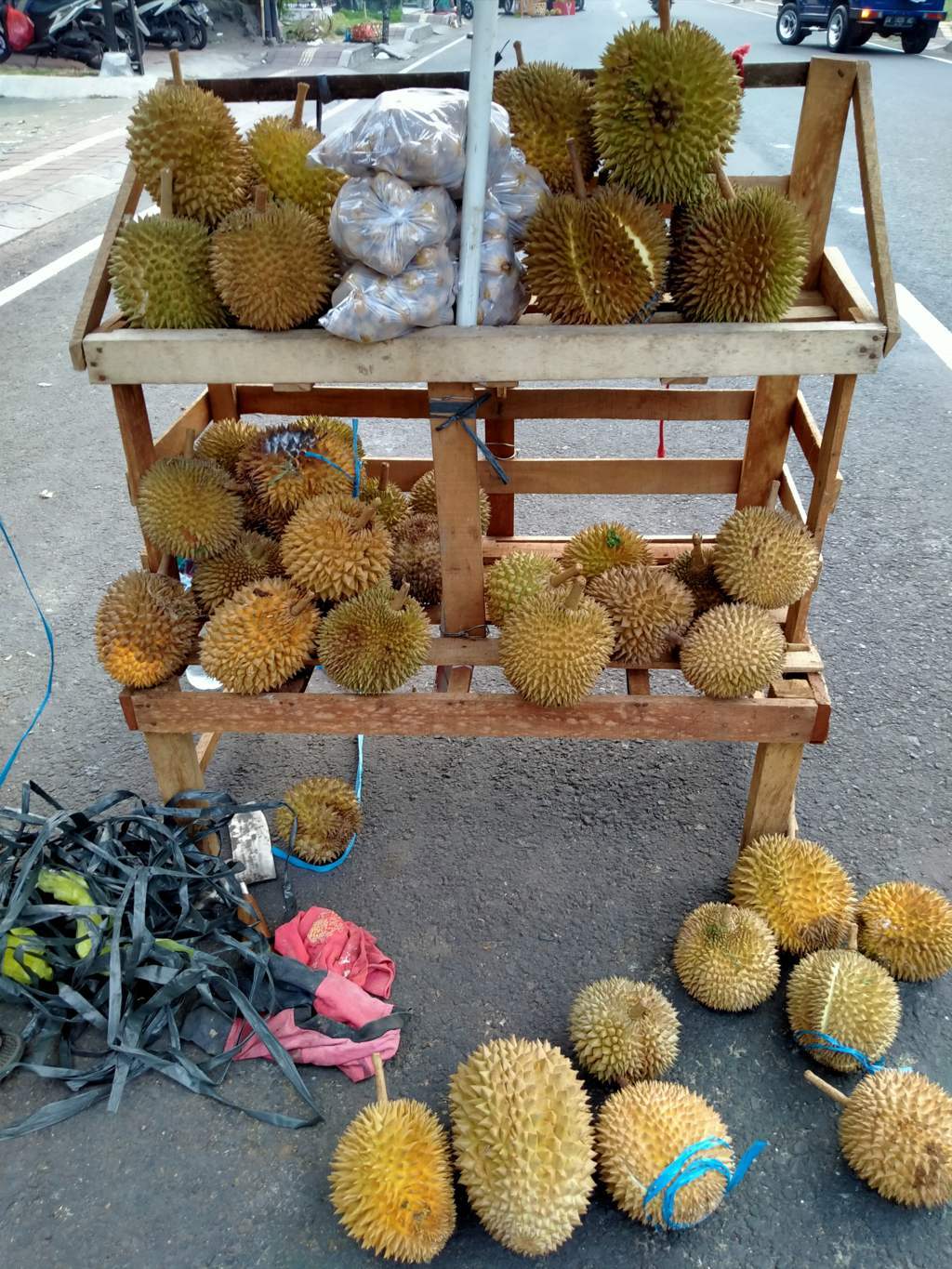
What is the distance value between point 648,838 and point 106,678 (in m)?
1.92

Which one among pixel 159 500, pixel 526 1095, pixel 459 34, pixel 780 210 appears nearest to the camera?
pixel 526 1095

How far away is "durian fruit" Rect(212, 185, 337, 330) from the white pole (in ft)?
1.00

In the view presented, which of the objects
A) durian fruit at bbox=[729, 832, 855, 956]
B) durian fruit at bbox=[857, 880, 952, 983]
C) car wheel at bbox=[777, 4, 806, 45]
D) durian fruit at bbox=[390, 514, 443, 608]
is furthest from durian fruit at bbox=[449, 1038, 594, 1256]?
car wheel at bbox=[777, 4, 806, 45]

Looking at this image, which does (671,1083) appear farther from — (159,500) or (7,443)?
(7,443)

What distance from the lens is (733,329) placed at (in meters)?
1.96

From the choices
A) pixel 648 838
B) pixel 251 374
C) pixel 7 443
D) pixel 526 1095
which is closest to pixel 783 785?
pixel 648 838

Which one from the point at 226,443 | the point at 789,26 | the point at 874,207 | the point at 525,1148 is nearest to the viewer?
the point at 525,1148

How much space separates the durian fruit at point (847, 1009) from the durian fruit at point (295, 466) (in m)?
1.58

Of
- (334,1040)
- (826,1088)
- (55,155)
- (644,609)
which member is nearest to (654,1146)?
(826,1088)

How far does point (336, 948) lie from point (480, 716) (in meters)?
0.64

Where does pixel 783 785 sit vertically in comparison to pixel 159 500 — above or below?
below

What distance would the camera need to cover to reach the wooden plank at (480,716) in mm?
2215

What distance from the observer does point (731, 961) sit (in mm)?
2109

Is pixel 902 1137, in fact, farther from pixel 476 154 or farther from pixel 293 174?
pixel 293 174
